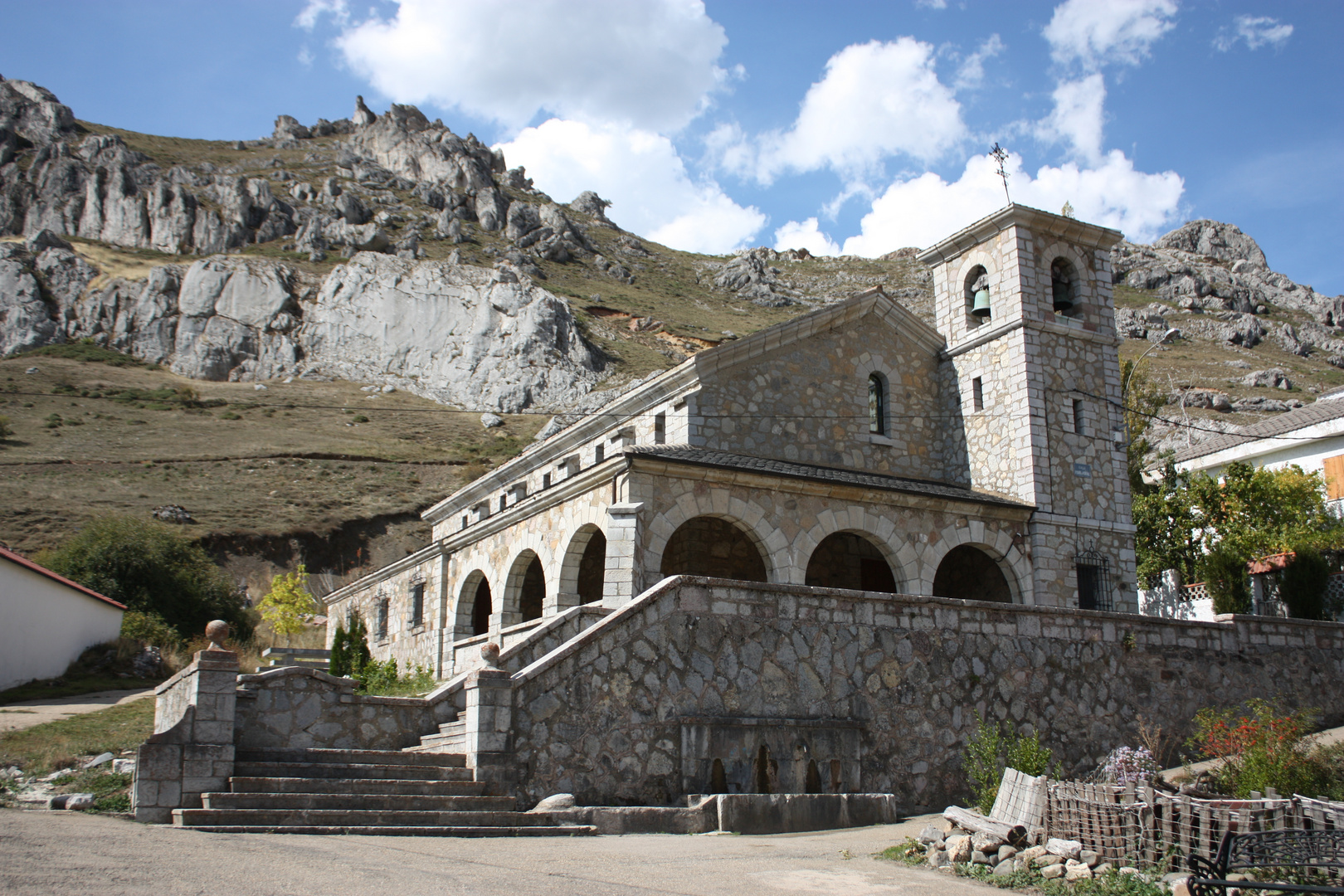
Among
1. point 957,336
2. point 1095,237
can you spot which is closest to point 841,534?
point 957,336

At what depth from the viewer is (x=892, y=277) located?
3568 inches

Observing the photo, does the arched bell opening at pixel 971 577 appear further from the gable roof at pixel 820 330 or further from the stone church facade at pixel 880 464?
the gable roof at pixel 820 330

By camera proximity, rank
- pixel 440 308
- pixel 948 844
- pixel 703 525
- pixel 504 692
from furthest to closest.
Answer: pixel 440 308 → pixel 703 525 → pixel 504 692 → pixel 948 844

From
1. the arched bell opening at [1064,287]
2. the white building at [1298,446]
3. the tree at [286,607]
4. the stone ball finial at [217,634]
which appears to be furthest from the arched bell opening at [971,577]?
the tree at [286,607]

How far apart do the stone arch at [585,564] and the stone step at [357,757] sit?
6.51 metres

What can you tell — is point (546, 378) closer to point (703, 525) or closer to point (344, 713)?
point (703, 525)

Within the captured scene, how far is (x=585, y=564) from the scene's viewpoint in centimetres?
2017

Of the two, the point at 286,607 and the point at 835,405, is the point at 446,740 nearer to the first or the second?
the point at 835,405

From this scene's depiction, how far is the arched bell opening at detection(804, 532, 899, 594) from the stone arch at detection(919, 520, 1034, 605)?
180 centimetres

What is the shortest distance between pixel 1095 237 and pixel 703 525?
440 inches

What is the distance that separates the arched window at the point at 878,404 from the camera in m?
21.3

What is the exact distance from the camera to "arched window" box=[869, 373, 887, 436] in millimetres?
21266

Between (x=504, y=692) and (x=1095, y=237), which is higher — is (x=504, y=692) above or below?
below

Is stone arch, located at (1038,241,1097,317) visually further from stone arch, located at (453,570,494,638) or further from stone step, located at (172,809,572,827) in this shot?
stone step, located at (172,809,572,827)
